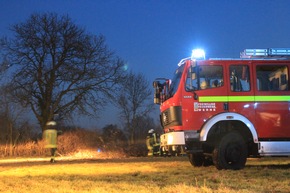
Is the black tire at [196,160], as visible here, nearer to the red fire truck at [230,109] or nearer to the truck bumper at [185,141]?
the red fire truck at [230,109]

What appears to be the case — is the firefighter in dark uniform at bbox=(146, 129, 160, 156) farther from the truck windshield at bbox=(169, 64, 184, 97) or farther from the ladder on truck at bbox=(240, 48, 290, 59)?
the ladder on truck at bbox=(240, 48, 290, 59)

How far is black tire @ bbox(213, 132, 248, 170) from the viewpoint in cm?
1034

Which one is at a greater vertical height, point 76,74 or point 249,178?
point 76,74

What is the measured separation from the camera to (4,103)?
27.3 metres

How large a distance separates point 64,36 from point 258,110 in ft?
63.7

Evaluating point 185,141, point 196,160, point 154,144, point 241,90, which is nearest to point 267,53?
point 241,90

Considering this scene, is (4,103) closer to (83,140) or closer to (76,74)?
(76,74)

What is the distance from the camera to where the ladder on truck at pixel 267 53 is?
1109cm

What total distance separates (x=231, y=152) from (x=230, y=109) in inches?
45.2

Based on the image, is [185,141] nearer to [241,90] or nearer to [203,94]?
[203,94]

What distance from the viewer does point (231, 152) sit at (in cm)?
1040

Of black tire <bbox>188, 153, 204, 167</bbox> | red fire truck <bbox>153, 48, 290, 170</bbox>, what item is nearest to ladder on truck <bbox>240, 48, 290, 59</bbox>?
red fire truck <bbox>153, 48, 290, 170</bbox>

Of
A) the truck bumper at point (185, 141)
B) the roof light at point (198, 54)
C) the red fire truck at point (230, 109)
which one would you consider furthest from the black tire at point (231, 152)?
the roof light at point (198, 54)

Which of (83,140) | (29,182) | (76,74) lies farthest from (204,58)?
(76,74)
